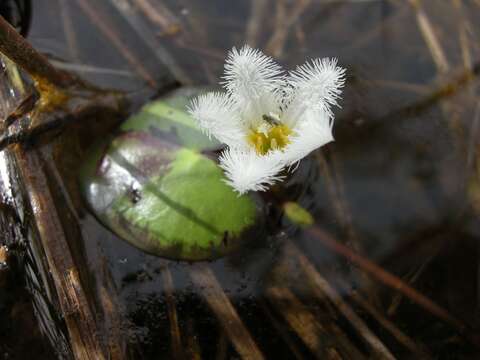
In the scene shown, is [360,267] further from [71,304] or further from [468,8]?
[468,8]

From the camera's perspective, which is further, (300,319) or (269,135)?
(300,319)

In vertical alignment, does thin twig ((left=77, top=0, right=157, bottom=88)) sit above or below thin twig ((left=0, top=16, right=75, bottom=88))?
above

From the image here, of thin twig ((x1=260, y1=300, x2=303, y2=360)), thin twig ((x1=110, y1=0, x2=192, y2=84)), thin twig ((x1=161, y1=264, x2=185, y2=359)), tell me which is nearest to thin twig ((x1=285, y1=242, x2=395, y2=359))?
thin twig ((x1=260, y1=300, x2=303, y2=360))

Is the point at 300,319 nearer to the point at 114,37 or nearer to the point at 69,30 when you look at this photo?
the point at 114,37

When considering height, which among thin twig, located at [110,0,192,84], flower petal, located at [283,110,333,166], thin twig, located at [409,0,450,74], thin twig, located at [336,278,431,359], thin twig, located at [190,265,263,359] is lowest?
thin twig, located at [336,278,431,359]

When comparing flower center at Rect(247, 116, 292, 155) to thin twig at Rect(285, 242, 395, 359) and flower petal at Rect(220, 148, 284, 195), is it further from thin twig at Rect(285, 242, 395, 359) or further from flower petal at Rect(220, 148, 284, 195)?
thin twig at Rect(285, 242, 395, 359)

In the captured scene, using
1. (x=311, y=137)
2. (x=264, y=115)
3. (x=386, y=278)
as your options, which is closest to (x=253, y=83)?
(x=264, y=115)

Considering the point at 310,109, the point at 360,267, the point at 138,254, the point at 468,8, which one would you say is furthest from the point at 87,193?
the point at 468,8

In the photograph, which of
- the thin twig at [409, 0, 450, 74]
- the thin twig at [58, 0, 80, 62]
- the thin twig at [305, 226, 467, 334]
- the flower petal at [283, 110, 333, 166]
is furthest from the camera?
the thin twig at [409, 0, 450, 74]
